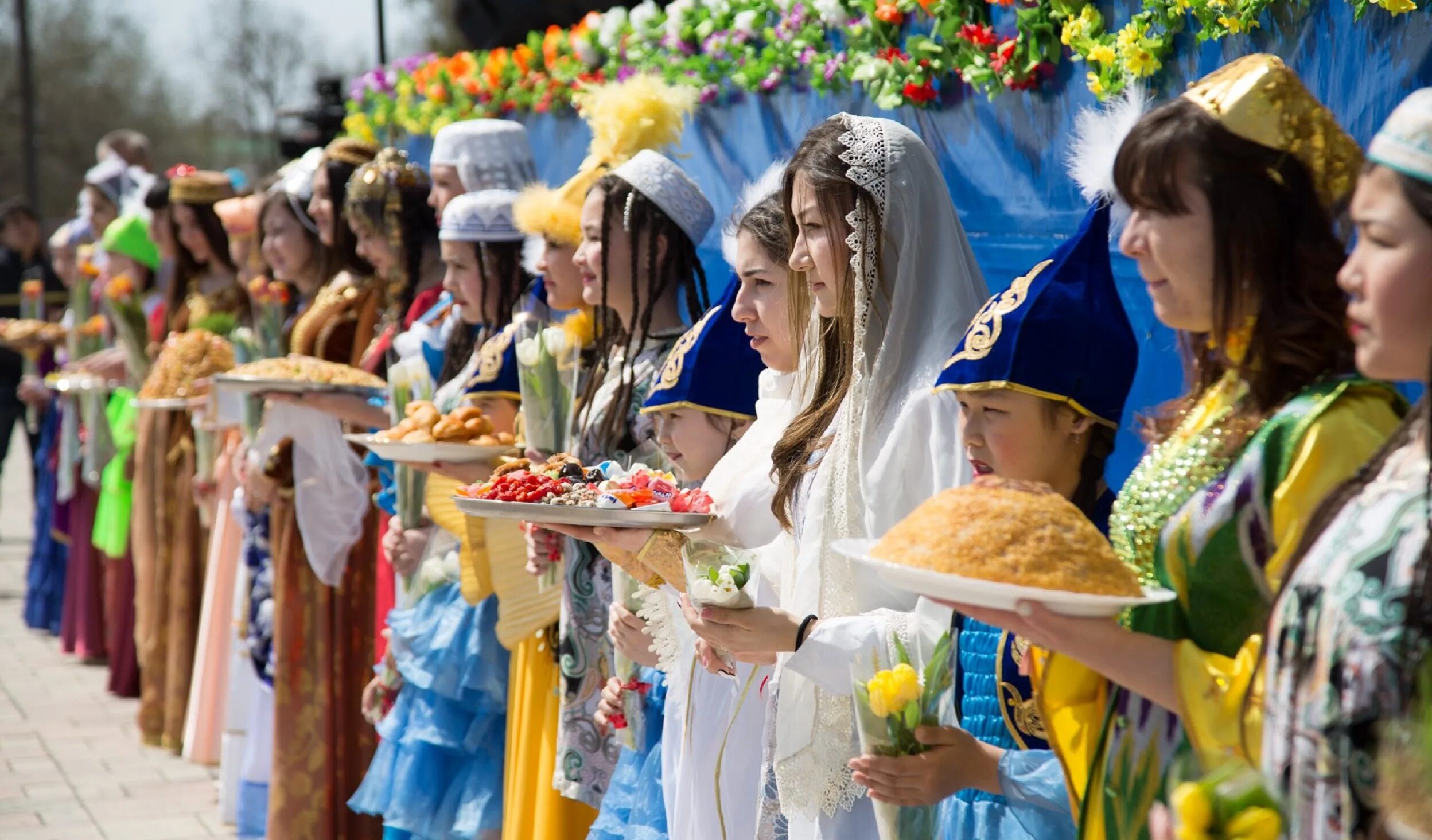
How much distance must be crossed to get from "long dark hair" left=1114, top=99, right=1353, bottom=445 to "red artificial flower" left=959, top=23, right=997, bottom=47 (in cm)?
158

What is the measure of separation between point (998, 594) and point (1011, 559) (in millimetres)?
45

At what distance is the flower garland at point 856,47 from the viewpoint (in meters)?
2.92

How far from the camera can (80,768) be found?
6668 millimetres

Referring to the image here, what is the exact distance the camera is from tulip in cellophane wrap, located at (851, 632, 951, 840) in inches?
87.1

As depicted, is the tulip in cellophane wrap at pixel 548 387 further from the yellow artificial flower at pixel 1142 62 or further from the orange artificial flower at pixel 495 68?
the orange artificial flower at pixel 495 68

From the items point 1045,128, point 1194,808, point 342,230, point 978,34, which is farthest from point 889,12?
point 342,230

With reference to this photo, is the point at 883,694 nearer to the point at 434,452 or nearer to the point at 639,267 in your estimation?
the point at 639,267

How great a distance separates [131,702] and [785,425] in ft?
19.4

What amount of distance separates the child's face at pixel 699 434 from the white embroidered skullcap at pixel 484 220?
145 cm

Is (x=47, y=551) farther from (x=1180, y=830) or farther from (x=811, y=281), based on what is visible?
(x=1180, y=830)

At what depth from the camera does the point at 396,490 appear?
476 cm

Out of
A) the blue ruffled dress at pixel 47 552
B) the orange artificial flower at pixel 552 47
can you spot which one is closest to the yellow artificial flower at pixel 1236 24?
the orange artificial flower at pixel 552 47

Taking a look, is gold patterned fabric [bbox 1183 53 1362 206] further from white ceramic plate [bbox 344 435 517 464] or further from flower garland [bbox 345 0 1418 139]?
white ceramic plate [bbox 344 435 517 464]

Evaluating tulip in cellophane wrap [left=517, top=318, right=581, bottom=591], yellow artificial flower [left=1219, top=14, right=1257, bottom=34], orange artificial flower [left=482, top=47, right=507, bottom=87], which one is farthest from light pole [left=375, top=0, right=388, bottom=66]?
yellow artificial flower [left=1219, top=14, right=1257, bottom=34]
